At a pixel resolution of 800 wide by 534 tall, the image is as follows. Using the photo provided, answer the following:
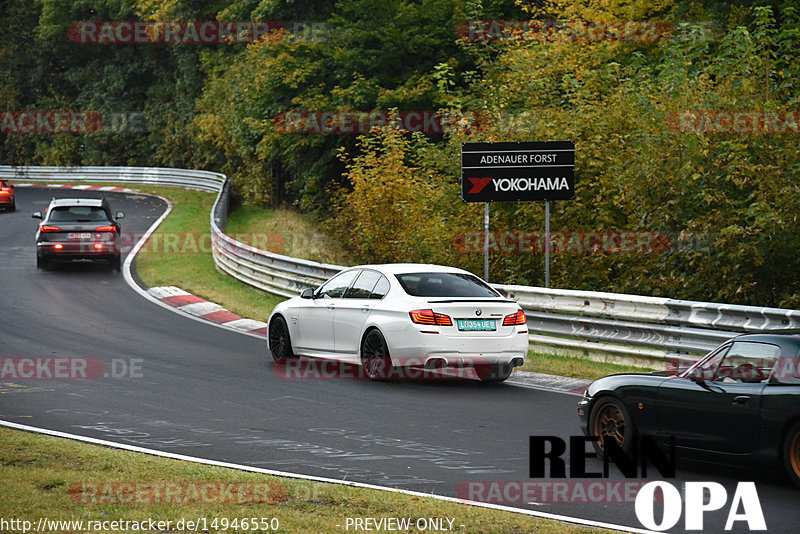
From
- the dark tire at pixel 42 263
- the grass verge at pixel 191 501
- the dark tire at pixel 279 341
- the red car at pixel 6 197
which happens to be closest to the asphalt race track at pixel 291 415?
the dark tire at pixel 279 341

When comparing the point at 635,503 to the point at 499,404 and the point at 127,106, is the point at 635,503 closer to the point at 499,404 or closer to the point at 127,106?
the point at 499,404

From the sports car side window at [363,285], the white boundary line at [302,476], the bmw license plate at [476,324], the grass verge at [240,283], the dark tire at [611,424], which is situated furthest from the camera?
the grass verge at [240,283]

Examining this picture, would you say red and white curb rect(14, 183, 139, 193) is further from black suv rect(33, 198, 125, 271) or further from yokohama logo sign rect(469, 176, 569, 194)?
yokohama logo sign rect(469, 176, 569, 194)

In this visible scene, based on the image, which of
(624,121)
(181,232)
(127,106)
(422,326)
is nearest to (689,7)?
(624,121)

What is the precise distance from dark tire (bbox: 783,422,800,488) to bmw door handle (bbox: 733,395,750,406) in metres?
0.40

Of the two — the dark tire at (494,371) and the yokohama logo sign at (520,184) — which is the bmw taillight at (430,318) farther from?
the yokohama logo sign at (520,184)

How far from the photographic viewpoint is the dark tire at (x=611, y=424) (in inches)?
359

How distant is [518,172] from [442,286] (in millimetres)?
4745

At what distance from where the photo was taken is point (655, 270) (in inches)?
738

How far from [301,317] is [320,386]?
187 cm

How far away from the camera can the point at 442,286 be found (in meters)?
13.8

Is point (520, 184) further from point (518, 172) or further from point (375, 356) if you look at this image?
point (375, 356)

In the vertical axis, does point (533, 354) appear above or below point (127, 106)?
below

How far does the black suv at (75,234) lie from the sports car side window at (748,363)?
20.6 meters
